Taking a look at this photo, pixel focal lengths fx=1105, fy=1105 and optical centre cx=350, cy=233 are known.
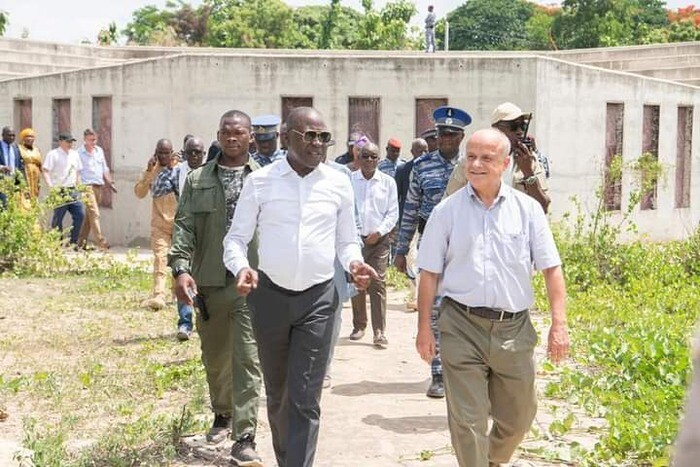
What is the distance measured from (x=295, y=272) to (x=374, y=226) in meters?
5.13

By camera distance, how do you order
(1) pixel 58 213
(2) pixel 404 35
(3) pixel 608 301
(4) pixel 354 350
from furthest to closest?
(2) pixel 404 35
(1) pixel 58 213
(3) pixel 608 301
(4) pixel 354 350

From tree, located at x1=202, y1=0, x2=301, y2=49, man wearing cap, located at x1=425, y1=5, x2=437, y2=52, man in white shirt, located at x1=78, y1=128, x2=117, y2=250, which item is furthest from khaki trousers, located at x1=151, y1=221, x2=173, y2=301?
tree, located at x1=202, y1=0, x2=301, y2=49

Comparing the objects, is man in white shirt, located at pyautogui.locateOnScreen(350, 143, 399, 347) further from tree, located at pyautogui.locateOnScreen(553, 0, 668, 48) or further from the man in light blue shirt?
tree, located at pyautogui.locateOnScreen(553, 0, 668, 48)

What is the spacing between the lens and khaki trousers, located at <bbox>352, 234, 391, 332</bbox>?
9.98 m

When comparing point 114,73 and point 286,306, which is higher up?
point 114,73

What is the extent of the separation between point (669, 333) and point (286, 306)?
14.2 ft

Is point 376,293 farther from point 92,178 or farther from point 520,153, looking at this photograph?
point 92,178

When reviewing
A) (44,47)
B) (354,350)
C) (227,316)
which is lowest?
(354,350)

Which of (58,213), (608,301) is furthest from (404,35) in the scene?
(608,301)

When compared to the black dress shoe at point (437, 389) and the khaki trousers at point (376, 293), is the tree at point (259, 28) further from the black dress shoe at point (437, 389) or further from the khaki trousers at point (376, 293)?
the black dress shoe at point (437, 389)

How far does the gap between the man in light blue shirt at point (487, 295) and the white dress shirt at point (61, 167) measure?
13589mm

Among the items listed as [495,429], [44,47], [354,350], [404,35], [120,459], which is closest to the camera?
[495,429]

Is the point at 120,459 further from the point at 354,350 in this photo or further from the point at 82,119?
the point at 82,119

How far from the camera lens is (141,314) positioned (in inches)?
464
